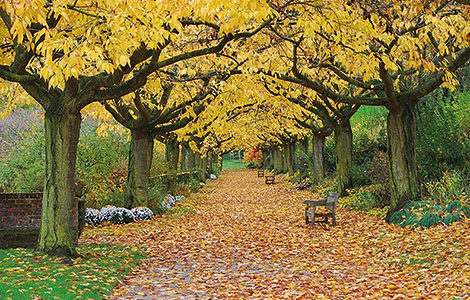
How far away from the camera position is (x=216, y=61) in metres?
14.9

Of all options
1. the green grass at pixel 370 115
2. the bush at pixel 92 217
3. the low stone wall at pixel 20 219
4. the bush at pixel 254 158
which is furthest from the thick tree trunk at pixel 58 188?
the bush at pixel 254 158

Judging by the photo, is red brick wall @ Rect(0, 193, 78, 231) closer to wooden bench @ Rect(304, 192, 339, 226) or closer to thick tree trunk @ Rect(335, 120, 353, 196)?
wooden bench @ Rect(304, 192, 339, 226)

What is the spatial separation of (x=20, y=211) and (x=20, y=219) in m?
0.18

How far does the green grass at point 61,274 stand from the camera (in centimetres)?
668

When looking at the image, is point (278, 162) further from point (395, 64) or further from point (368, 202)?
point (395, 64)

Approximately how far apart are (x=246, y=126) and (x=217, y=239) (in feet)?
88.1

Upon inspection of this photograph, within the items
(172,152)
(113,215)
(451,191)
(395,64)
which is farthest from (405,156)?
(172,152)

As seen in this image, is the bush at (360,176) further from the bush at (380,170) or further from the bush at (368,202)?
the bush at (380,170)

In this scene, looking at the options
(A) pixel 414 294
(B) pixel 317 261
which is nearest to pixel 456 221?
(B) pixel 317 261

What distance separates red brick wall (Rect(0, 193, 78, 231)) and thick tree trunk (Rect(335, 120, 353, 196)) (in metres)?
12.6

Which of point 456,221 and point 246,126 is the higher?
point 246,126

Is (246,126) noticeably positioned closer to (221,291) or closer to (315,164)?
(315,164)

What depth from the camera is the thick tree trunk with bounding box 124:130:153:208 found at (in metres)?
16.8

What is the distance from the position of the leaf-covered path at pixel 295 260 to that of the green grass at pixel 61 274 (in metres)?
0.36
